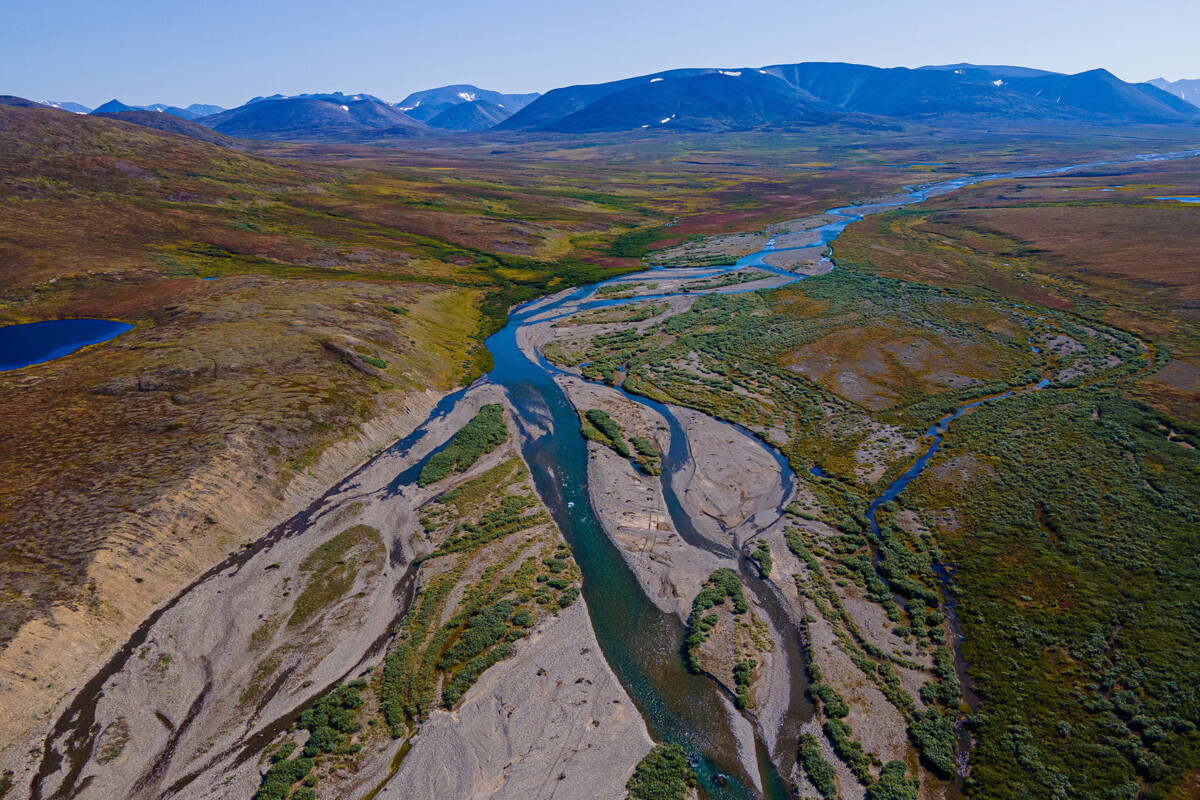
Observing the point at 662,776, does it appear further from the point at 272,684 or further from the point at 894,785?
the point at 272,684

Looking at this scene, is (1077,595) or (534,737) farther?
(1077,595)

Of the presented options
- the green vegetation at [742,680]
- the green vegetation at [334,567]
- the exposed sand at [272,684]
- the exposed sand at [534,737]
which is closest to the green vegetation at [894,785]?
the green vegetation at [742,680]

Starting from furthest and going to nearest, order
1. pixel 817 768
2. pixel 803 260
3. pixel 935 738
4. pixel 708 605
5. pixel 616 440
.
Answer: pixel 803 260 < pixel 616 440 < pixel 708 605 < pixel 935 738 < pixel 817 768

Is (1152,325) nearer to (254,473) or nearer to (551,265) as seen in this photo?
(551,265)

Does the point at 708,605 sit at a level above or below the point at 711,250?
below

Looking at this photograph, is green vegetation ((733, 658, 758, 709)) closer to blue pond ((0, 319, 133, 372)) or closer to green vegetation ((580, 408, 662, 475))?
green vegetation ((580, 408, 662, 475))

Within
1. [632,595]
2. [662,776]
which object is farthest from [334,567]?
[662,776]

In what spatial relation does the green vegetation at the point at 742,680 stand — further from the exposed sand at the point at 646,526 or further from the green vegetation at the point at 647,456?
the green vegetation at the point at 647,456

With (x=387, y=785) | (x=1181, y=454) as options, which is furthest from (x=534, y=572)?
(x=1181, y=454)
